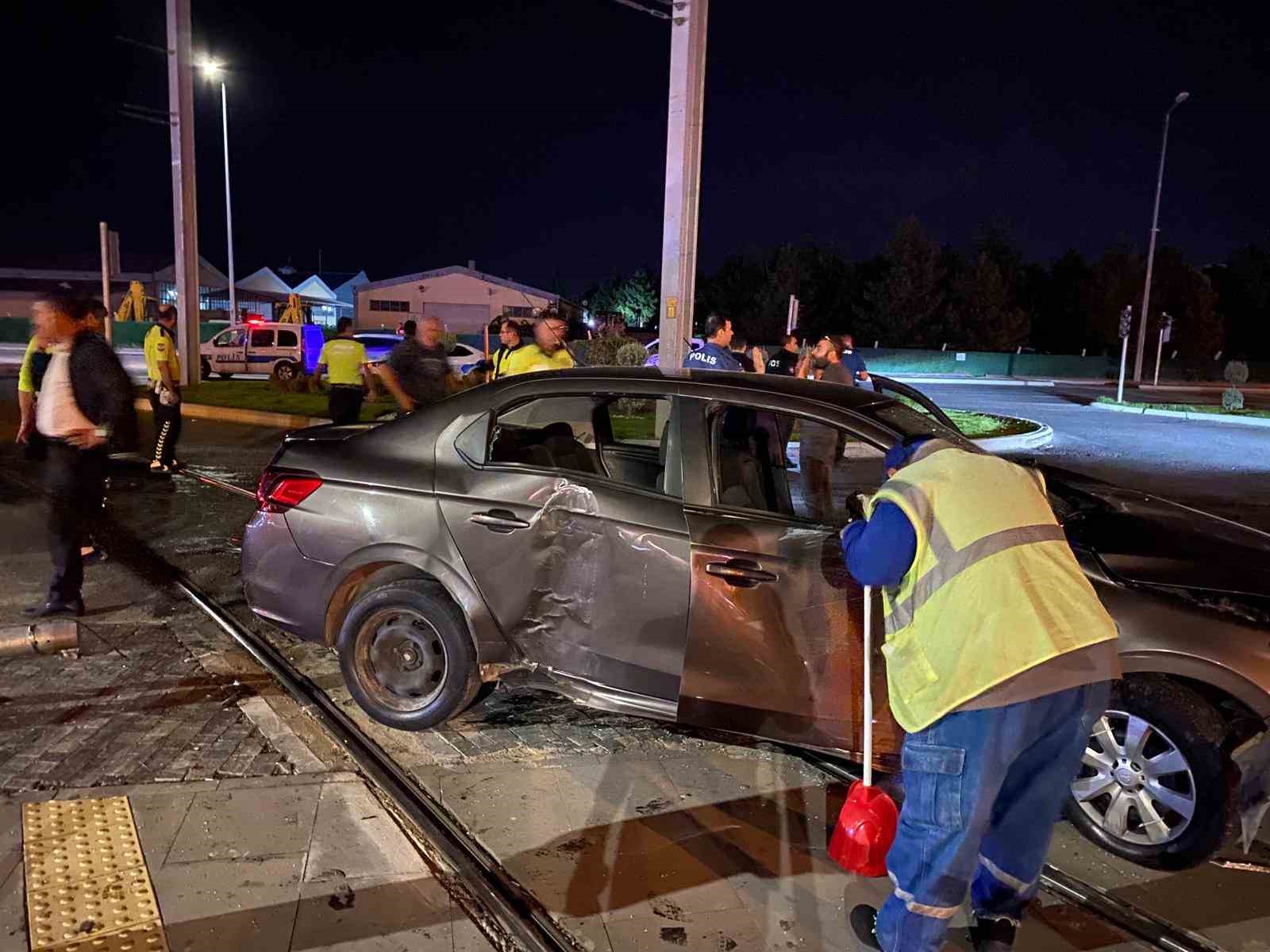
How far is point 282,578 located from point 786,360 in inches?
267

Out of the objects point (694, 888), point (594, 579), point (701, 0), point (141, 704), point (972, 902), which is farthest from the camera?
point (701, 0)

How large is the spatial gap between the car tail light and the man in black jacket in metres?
1.68

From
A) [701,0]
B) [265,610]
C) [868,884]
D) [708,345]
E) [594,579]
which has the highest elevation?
[701,0]

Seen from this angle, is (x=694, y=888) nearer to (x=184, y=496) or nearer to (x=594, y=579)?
(x=594, y=579)

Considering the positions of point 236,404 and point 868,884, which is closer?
point 868,884

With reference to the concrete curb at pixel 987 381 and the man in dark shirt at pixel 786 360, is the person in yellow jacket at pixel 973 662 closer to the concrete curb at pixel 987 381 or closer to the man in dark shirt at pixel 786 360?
the man in dark shirt at pixel 786 360

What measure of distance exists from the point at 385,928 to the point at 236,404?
1568 cm

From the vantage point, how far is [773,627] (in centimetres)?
354

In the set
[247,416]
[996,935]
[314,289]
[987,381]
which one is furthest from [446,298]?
[996,935]

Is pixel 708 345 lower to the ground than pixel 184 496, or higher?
higher

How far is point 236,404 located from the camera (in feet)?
55.9

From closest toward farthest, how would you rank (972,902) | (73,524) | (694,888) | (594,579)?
1. (972,902)
2. (694,888)
3. (594,579)
4. (73,524)

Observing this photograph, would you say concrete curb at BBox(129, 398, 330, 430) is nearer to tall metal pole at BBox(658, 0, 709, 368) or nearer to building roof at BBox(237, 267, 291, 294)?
tall metal pole at BBox(658, 0, 709, 368)

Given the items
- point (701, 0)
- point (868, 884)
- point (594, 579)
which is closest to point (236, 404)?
point (701, 0)
